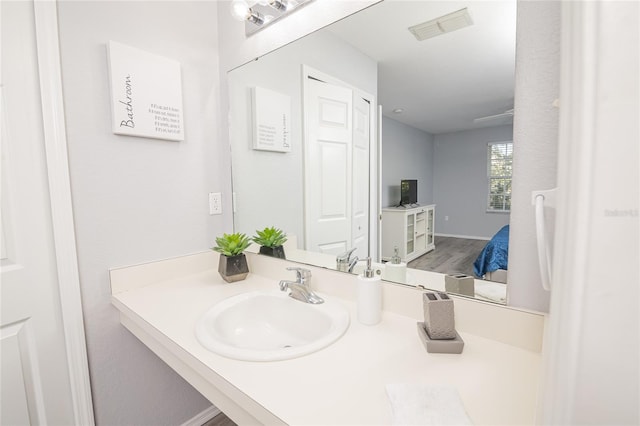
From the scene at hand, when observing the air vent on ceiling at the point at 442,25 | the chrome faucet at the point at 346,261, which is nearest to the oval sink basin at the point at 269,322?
the chrome faucet at the point at 346,261

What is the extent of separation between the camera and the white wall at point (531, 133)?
2.24 feet

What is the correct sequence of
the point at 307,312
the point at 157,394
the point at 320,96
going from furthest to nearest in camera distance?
the point at 157,394 → the point at 320,96 → the point at 307,312

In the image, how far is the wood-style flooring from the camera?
33.9 inches

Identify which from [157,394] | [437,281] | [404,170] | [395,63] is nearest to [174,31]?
[395,63]

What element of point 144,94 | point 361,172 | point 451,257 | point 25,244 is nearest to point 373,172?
point 361,172

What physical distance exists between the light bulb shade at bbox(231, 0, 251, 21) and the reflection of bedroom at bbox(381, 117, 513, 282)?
75 cm

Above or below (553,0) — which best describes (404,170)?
below

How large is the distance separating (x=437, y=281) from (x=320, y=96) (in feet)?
2.84

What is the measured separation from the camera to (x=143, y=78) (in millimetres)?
1203

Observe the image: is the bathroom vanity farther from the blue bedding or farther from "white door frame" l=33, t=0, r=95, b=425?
"white door frame" l=33, t=0, r=95, b=425

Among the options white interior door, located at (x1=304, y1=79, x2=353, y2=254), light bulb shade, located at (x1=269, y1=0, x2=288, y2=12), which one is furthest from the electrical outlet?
light bulb shade, located at (x1=269, y1=0, x2=288, y2=12)

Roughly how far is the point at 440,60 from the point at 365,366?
0.92 m

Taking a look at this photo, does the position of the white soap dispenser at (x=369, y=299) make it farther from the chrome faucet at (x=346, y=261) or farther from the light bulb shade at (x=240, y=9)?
the light bulb shade at (x=240, y=9)

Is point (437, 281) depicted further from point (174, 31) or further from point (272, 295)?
point (174, 31)
